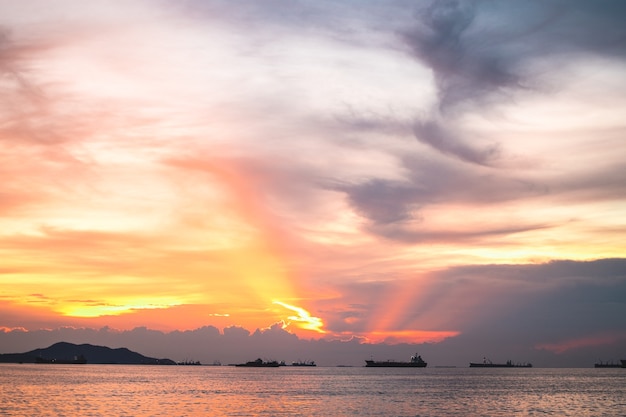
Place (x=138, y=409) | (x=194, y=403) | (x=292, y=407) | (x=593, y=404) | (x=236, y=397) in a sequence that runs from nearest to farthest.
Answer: (x=138, y=409) → (x=292, y=407) → (x=194, y=403) → (x=593, y=404) → (x=236, y=397)

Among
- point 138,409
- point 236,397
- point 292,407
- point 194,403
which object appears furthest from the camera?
point 236,397

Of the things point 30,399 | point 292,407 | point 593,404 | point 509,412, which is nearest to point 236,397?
point 292,407

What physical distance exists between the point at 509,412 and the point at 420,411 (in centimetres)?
1945

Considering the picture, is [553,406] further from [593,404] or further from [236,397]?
[236,397]

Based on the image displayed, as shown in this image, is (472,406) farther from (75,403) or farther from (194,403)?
(75,403)

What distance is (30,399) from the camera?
16938 centimetres

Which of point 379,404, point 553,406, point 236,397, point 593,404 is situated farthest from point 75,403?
point 593,404

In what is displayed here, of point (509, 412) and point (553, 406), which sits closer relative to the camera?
point (509, 412)

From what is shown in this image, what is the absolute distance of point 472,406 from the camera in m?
162

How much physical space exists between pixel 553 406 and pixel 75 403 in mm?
116111

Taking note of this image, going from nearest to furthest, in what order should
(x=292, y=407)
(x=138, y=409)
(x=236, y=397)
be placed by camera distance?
(x=138, y=409)
(x=292, y=407)
(x=236, y=397)

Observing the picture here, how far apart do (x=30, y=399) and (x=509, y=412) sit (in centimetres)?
11710

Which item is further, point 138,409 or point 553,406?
point 553,406

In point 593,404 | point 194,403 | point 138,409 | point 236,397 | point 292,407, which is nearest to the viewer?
point 138,409
